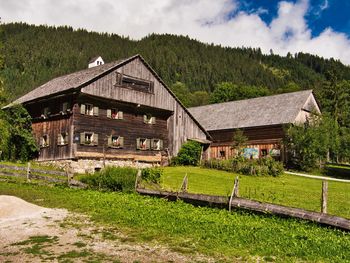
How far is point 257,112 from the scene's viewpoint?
167 ft

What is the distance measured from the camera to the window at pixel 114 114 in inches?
1414

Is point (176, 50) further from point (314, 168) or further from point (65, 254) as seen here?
point (65, 254)

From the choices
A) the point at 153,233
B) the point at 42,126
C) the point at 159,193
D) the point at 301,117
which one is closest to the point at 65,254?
the point at 153,233

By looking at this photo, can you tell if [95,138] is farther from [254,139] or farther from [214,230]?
[214,230]

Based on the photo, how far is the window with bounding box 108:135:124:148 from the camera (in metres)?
35.6

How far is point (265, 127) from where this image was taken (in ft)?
156

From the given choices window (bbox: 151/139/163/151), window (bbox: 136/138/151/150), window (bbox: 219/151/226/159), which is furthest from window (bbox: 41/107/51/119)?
window (bbox: 219/151/226/159)

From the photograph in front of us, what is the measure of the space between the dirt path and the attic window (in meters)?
22.4

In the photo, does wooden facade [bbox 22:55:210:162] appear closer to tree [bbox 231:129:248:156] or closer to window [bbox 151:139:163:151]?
window [bbox 151:139:163:151]

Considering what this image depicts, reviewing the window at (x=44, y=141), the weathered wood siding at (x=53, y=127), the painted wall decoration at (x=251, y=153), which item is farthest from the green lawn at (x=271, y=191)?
the painted wall decoration at (x=251, y=153)

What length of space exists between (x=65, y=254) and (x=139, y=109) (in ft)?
96.3

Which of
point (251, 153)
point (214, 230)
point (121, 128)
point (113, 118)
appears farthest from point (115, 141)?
point (214, 230)

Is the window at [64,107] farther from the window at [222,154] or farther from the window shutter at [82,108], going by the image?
the window at [222,154]

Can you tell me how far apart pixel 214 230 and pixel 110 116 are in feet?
81.5
